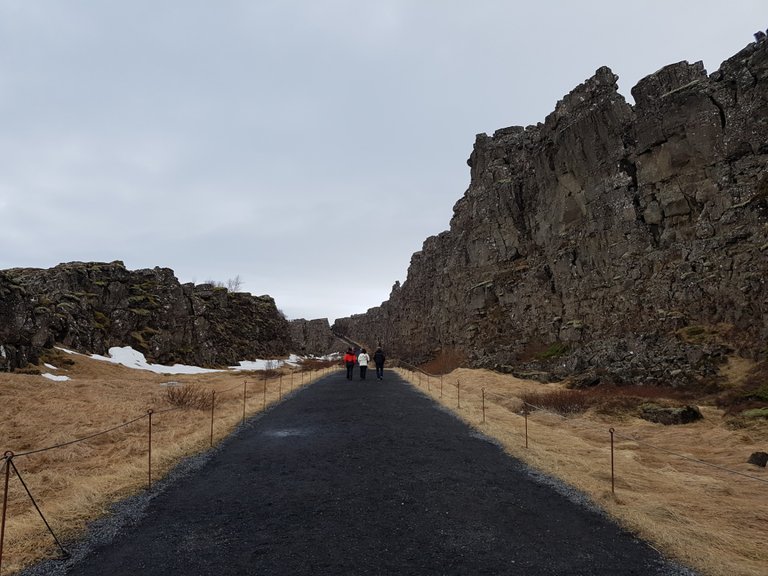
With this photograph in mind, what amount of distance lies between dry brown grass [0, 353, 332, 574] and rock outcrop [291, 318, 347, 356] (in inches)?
3716

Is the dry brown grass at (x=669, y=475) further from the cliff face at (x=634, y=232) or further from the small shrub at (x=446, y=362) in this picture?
the small shrub at (x=446, y=362)

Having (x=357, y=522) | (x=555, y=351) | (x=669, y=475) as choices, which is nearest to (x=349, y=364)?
(x=555, y=351)

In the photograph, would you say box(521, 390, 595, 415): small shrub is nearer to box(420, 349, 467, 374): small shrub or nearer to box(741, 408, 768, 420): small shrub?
box(741, 408, 768, 420): small shrub

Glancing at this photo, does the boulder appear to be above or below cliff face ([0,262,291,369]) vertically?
below

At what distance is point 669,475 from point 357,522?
844 cm

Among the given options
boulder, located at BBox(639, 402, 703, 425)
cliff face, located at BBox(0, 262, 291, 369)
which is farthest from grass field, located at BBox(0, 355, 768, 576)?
cliff face, located at BBox(0, 262, 291, 369)

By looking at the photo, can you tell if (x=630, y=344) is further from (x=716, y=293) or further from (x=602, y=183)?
(x=602, y=183)

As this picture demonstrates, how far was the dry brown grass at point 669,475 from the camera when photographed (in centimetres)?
642

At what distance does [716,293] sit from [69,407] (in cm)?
3358

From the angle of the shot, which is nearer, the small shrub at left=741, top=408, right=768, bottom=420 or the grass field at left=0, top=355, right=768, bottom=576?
the grass field at left=0, top=355, right=768, bottom=576

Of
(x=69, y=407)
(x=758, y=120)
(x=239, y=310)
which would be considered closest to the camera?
(x=69, y=407)

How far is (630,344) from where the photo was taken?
27.6m

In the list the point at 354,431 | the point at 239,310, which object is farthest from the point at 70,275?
the point at 354,431

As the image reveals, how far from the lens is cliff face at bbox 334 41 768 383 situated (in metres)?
23.3
